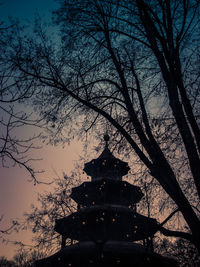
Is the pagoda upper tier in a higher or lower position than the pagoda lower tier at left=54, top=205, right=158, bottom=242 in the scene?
higher

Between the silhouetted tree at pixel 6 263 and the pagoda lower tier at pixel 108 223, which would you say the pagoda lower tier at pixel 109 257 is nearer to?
the pagoda lower tier at pixel 108 223

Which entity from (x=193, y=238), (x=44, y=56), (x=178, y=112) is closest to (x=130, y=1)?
(x=44, y=56)

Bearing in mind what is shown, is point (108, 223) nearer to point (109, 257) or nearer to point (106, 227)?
point (106, 227)

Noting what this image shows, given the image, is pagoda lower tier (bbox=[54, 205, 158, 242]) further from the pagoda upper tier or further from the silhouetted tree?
the silhouetted tree

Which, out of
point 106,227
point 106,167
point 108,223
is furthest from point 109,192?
point 106,227

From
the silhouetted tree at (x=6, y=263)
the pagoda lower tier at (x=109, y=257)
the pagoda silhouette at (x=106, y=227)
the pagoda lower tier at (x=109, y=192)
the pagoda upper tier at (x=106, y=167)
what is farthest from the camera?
the silhouetted tree at (x=6, y=263)

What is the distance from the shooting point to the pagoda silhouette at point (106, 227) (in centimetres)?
1098

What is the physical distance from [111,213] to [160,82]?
8.23 meters

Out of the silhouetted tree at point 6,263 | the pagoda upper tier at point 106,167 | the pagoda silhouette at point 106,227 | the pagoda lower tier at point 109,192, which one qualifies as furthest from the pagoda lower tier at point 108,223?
the silhouetted tree at point 6,263

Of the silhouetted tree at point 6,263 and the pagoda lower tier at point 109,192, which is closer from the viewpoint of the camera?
the pagoda lower tier at point 109,192

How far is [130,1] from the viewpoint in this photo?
6984 mm

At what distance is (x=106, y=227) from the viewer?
12.7 meters

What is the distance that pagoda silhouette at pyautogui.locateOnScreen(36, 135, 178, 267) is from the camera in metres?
11.0

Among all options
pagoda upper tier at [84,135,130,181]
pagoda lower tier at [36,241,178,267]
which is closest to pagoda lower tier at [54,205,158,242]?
pagoda lower tier at [36,241,178,267]
